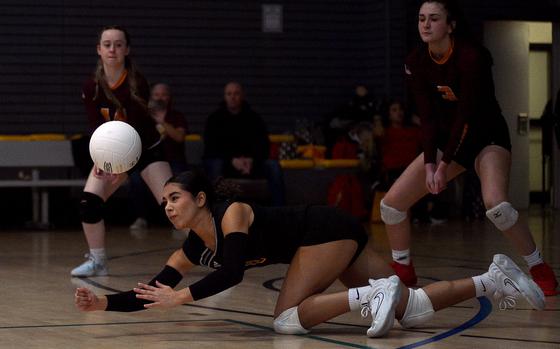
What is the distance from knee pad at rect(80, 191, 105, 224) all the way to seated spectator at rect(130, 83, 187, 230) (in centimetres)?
455

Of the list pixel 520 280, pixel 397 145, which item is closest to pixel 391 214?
pixel 520 280

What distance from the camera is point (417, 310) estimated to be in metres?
5.47

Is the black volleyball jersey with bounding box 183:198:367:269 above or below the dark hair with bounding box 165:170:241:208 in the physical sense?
below

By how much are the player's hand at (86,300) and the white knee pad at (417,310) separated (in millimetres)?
1407

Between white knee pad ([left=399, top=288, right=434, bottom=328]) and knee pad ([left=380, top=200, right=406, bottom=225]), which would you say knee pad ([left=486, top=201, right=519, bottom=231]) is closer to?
knee pad ([left=380, top=200, right=406, bottom=225])

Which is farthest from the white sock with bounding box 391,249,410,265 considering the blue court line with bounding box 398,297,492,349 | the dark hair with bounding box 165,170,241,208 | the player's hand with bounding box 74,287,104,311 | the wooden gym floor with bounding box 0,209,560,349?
the player's hand with bounding box 74,287,104,311

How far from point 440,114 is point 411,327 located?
5.94ft

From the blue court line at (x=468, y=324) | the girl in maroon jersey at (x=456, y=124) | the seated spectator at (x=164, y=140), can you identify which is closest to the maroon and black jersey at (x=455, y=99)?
the girl in maroon jersey at (x=456, y=124)

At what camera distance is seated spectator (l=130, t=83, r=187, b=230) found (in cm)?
1265

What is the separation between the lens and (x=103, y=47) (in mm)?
7934

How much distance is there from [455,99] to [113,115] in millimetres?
2378

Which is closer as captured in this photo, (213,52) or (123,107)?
(123,107)

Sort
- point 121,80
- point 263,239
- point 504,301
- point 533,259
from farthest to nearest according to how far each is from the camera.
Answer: point 121,80 < point 533,259 < point 504,301 < point 263,239

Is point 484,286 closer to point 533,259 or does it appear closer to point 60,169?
point 533,259
